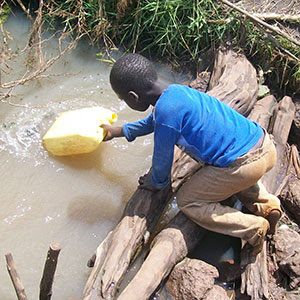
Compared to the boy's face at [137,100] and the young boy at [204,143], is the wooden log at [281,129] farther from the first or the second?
the boy's face at [137,100]

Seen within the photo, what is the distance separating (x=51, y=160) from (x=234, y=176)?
1889mm

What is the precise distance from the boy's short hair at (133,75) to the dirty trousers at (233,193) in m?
0.72

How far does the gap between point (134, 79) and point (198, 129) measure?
1.75ft

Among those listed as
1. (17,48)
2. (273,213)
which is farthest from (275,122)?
(17,48)

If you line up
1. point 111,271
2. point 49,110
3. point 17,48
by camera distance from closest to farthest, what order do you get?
1. point 111,271
2. point 49,110
3. point 17,48

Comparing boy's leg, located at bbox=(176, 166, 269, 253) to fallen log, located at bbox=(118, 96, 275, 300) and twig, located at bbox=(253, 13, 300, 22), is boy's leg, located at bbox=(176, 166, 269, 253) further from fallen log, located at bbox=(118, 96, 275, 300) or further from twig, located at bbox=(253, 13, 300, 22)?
twig, located at bbox=(253, 13, 300, 22)

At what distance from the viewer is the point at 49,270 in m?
2.24

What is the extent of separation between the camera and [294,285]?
3.14 m

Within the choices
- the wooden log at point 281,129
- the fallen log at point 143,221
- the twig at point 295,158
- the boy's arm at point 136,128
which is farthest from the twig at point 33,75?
the twig at point 295,158

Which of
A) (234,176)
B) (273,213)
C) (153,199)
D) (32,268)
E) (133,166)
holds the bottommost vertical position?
(32,268)

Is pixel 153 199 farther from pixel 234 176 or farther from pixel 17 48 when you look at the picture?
pixel 17 48

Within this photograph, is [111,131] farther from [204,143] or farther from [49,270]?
[49,270]

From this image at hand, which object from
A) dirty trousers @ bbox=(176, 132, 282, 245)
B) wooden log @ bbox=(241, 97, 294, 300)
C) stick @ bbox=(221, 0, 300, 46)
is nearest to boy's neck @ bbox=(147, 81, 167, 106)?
dirty trousers @ bbox=(176, 132, 282, 245)

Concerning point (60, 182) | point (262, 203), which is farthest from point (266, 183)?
point (60, 182)
